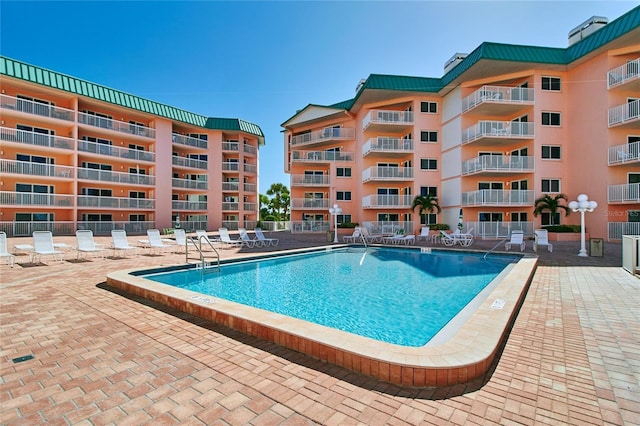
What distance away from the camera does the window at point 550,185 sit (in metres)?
19.8

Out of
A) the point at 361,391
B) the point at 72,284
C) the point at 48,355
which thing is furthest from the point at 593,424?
the point at 72,284

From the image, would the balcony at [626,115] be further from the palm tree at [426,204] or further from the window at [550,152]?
the palm tree at [426,204]

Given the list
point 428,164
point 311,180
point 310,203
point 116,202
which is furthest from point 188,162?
point 428,164

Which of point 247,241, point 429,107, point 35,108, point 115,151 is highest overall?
point 429,107

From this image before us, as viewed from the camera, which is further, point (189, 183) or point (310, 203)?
point (189, 183)

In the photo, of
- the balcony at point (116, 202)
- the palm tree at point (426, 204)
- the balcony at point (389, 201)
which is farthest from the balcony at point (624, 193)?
the balcony at point (116, 202)

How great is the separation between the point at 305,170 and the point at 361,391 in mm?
27121

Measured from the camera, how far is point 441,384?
9.30 ft

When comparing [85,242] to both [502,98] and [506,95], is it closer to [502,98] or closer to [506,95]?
[502,98]

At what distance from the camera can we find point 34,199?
19.9 metres

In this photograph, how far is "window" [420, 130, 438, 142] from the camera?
23797mm

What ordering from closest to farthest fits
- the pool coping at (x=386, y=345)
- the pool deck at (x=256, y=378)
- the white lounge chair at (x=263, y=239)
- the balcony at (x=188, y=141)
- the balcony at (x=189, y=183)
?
the pool deck at (x=256, y=378)
the pool coping at (x=386, y=345)
the white lounge chair at (x=263, y=239)
the balcony at (x=189, y=183)
the balcony at (x=188, y=141)

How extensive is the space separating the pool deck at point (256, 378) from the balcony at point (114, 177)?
70.6 ft

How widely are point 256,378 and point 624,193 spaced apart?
72.1 feet
